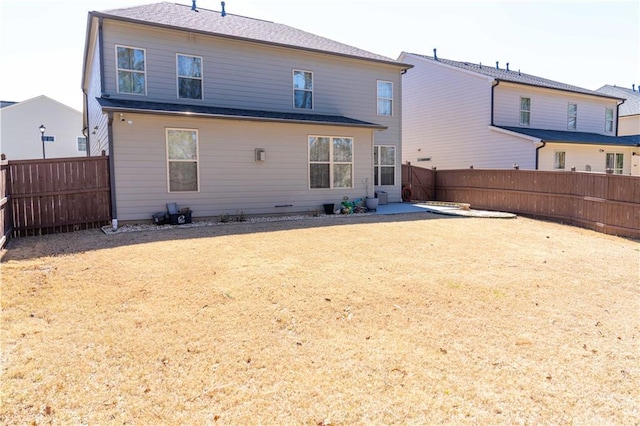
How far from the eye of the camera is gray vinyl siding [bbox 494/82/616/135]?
19.2 m

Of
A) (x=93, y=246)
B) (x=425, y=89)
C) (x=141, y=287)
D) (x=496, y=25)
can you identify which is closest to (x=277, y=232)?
(x=93, y=246)

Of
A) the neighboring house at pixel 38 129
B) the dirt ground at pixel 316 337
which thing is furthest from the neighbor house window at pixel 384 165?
the neighboring house at pixel 38 129

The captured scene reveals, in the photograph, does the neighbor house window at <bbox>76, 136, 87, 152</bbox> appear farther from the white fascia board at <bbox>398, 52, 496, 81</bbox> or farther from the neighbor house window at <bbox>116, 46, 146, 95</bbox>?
the white fascia board at <bbox>398, 52, 496, 81</bbox>

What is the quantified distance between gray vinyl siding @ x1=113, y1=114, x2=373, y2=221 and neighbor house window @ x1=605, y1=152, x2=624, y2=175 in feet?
51.2

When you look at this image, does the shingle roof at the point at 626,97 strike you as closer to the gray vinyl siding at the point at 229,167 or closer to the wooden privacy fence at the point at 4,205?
the gray vinyl siding at the point at 229,167

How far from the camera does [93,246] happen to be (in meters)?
7.42

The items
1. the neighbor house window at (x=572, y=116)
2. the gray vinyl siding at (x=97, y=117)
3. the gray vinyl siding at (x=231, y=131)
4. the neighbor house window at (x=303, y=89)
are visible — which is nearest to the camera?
the gray vinyl siding at (x=231, y=131)

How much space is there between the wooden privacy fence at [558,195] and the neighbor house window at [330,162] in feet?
17.9

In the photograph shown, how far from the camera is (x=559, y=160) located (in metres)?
18.7

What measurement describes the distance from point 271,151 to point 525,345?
956 cm

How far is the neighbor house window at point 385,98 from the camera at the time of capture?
15914 mm

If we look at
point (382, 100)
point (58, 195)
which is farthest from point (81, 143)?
point (382, 100)

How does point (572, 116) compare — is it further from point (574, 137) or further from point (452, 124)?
point (452, 124)

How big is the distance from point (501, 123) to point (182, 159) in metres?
15.3
